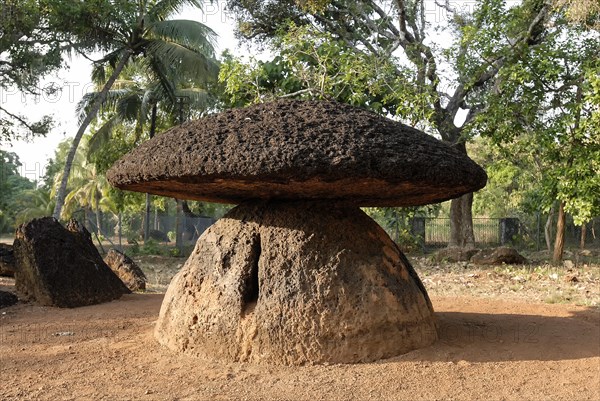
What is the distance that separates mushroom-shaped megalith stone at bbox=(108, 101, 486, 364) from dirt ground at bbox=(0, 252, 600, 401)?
0.25 metres

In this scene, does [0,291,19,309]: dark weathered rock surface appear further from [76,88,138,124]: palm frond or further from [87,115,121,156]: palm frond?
[87,115,121,156]: palm frond

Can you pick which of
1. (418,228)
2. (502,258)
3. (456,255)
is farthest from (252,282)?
(418,228)

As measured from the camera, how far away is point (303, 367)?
4.98 m

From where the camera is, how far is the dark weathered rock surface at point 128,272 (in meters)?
10.5

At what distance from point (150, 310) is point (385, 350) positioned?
373 centimetres

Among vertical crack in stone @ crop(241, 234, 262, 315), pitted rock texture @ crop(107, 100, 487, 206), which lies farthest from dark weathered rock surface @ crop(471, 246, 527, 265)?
vertical crack in stone @ crop(241, 234, 262, 315)

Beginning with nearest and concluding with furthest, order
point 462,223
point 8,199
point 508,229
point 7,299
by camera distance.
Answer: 1. point 7,299
2. point 462,223
3. point 508,229
4. point 8,199

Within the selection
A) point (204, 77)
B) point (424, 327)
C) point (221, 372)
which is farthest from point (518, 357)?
point (204, 77)

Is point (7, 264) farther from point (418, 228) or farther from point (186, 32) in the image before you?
point (418, 228)

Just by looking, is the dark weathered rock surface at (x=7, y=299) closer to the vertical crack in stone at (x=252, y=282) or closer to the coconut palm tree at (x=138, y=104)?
the vertical crack in stone at (x=252, y=282)

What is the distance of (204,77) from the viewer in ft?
57.8

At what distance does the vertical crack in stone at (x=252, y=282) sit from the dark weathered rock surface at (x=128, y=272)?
5583 millimetres

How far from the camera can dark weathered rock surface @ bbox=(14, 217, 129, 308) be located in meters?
8.10

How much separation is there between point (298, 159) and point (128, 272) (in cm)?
721
